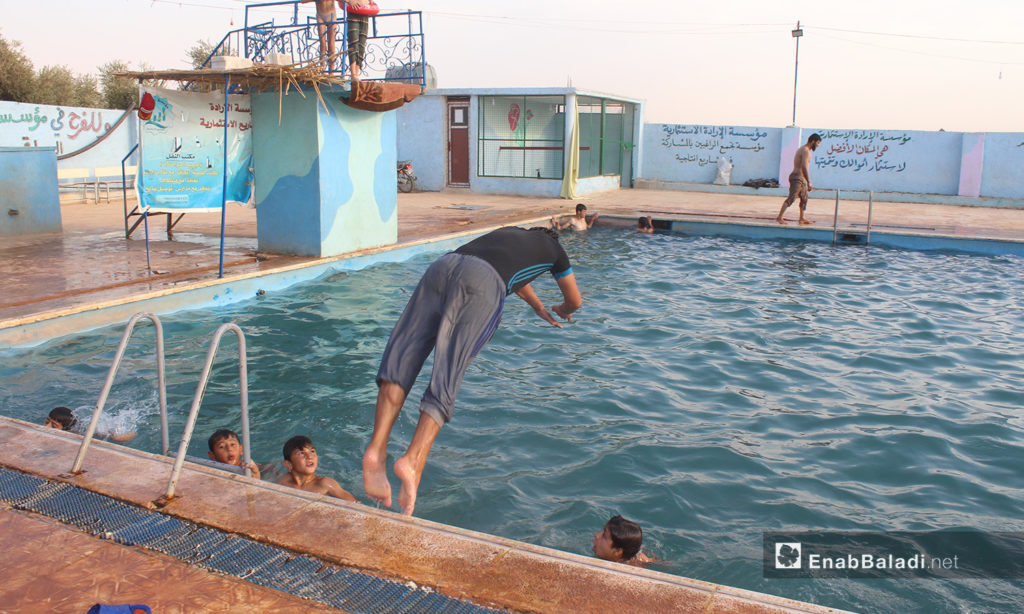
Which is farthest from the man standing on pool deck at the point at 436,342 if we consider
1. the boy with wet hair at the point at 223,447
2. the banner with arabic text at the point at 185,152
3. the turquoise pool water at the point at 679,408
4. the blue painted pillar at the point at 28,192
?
the blue painted pillar at the point at 28,192

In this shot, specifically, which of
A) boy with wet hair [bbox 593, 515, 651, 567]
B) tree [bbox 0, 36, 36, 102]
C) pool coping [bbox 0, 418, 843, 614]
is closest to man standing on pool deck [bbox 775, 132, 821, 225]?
boy with wet hair [bbox 593, 515, 651, 567]

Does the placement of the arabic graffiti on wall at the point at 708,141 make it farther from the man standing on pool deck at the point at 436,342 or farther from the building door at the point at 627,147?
the man standing on pool deck at the point at 436,342

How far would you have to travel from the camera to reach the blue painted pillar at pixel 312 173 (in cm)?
1113

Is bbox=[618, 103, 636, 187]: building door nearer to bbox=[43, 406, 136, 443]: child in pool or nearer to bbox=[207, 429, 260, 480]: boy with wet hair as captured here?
bbox=[43, 406, 136, 443]: child in pool

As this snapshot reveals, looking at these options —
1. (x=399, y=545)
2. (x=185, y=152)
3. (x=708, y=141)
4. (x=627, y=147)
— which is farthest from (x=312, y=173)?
(x=708, y=141)

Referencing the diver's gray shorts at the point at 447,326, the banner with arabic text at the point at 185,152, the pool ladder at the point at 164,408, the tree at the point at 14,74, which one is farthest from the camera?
the tree at the point at 14,74

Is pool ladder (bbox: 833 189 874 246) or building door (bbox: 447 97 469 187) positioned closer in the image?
pool ladder (bbox: 833 189 874 246)

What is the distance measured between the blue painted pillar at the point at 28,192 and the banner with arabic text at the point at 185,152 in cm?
465

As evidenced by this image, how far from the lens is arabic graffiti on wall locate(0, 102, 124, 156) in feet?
69.6

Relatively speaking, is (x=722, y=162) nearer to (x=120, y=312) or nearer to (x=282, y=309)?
(x=282, y=309)

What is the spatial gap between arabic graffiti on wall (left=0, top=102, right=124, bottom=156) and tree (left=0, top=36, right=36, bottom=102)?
10.1 m

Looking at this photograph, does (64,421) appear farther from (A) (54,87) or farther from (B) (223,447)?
(A) (54,87)

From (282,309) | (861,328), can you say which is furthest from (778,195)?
(282,309)
